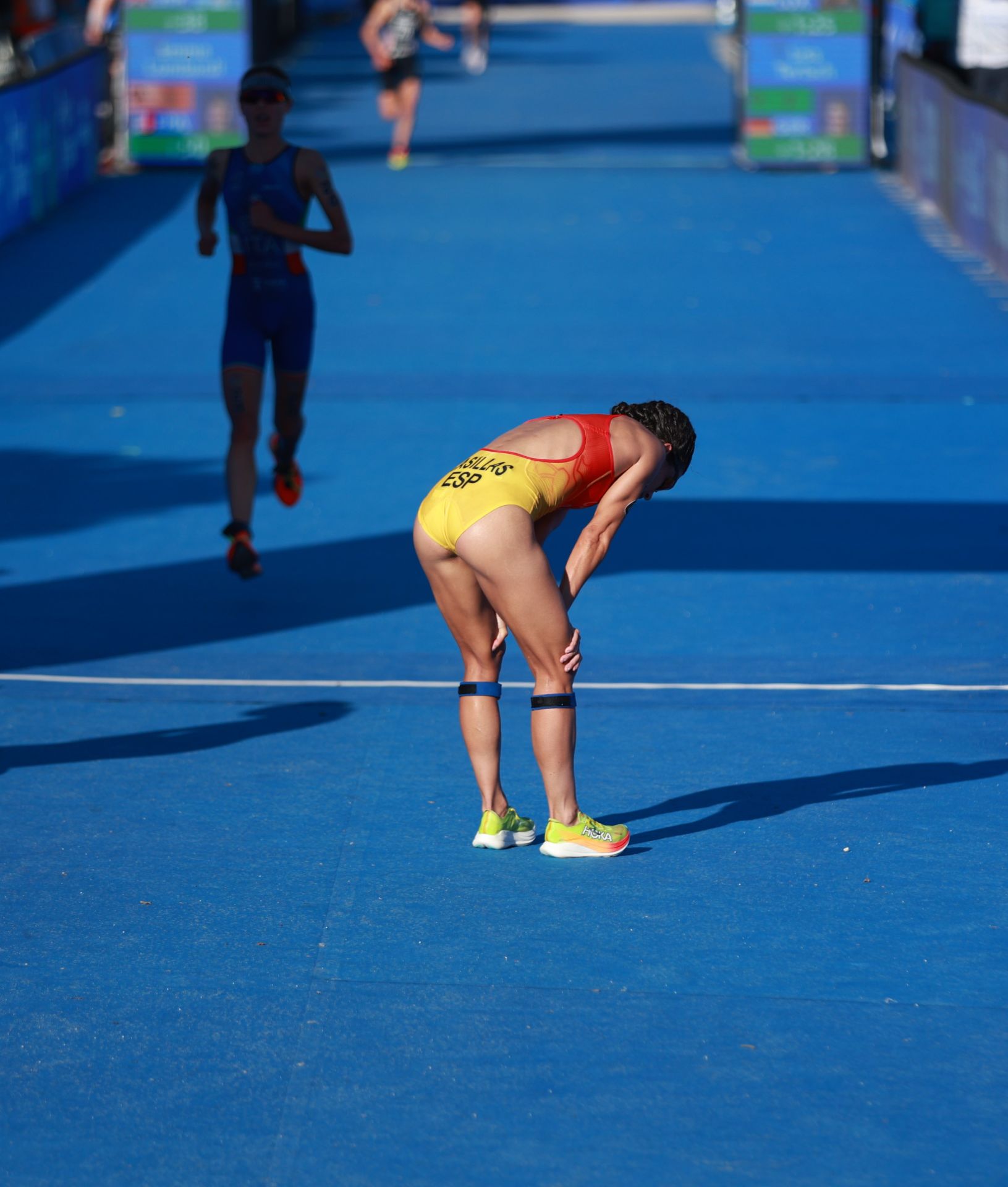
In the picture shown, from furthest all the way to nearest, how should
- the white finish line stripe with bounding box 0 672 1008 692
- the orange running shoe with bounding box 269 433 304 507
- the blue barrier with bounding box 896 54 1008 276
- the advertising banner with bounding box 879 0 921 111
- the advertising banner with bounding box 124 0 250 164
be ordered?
the advertising banner with bounding box 879 0 921 111 < the advertising banner with bounding box 124 0 250 164 < the blue barrier with bounding box 896 54 1008 276 < the orange running shoe with bounding box 269 433 304 507 < the white finish line stripe with bounding box 0 672 1008 692

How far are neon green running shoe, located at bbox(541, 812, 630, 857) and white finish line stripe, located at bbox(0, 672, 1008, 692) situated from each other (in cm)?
199

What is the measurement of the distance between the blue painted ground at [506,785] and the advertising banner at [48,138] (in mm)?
3853

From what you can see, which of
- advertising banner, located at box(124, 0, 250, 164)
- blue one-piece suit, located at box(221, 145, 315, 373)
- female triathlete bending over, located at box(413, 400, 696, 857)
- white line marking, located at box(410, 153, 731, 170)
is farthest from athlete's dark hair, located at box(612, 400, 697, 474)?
white line marking, located at box(410, 153, 731, 170)

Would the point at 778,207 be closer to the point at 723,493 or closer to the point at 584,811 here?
the point at 723,493

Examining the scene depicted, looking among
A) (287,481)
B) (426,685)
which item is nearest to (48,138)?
(287,481)

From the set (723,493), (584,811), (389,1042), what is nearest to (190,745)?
(584,811)

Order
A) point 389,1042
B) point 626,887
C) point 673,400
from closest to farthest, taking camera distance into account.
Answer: point 389,1042
point 626,887
point 673,400

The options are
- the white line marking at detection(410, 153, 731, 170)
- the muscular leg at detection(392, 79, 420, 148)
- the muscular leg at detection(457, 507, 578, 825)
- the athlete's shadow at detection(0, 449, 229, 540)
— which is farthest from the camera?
the white line marking at detection(410, 153, 731, 170)

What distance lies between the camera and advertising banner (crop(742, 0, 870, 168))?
23.4 metres

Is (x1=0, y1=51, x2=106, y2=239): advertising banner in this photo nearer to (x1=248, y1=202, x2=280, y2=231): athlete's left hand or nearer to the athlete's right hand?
(x1=248, y1=202, x2=280, y2=231): athlete's left hand

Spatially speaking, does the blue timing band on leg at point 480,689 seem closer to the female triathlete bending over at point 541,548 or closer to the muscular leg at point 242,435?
the female triathlete bending over at point 541,548

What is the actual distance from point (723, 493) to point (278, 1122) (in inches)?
284

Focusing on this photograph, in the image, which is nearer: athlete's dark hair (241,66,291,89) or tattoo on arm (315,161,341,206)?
athlete's dark hair (241,66,291,89)

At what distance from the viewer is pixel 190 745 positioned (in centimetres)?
712
